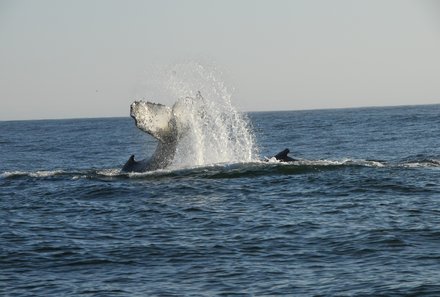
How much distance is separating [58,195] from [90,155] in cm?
2068

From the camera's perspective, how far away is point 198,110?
81.1 ft

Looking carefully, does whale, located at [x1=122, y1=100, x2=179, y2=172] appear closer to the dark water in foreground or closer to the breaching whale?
the breaching whale

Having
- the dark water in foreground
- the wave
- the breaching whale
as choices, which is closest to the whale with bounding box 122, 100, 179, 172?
the breaching whale

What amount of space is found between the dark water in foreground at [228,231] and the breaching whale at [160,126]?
74 centimetres

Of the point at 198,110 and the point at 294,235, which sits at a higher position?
the point at 198,110

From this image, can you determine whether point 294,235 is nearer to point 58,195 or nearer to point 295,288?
point 295,288

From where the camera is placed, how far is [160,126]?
23438 millimetres

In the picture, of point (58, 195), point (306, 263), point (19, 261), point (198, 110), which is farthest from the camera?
point (198, 110)

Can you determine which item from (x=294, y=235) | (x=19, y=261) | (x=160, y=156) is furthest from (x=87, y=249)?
(x=160, y=156)

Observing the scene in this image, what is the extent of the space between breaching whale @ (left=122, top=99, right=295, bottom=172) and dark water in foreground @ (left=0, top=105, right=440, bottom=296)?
2.41ft

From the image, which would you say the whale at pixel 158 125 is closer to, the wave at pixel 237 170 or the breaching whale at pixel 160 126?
the breaching whale at pixel 160 126

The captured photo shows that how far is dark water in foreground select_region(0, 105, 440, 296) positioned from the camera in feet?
40.4

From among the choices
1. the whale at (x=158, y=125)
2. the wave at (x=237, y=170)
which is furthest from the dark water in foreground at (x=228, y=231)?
the whale at (x=158, y=125)

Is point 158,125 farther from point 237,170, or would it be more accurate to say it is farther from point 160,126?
point 237,170
